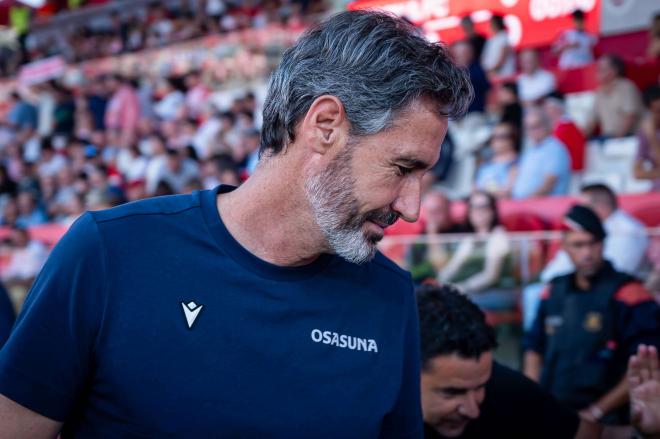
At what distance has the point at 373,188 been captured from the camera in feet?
5.28

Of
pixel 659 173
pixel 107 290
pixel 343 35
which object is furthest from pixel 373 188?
pixel 659 173

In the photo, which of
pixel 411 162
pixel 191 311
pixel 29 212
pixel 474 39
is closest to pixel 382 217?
pixel 411 162

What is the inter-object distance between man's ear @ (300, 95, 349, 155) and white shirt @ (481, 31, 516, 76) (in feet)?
24.3

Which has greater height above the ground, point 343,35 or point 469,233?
point 343,35

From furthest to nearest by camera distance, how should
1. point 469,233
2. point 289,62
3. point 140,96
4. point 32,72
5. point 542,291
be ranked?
point 32,72
point 140,96
point 469,233
point 542,291
point 289,62

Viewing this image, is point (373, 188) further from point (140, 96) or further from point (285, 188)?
point (140, 96)

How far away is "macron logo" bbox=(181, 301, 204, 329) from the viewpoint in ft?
5.17

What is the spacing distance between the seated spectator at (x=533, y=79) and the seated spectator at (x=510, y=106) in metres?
0.42

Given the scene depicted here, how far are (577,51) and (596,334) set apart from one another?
5499mm

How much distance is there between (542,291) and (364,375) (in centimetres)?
300

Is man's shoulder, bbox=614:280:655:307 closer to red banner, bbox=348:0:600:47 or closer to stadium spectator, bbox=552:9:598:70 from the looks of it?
stadium spectator, bbox=552:9:598:70

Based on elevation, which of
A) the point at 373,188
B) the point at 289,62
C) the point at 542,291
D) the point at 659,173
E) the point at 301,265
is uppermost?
the point at 289,62

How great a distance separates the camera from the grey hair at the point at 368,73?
5.17ft

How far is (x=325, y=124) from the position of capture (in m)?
1.61
